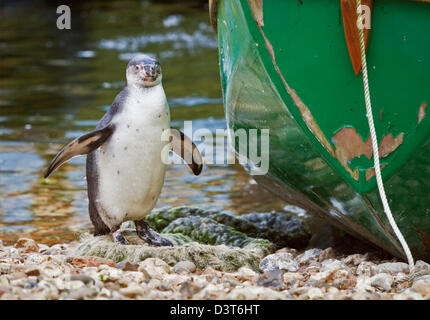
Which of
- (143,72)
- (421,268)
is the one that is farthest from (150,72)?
(421,268)

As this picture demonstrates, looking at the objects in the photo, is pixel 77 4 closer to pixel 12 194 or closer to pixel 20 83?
pixel 20 83

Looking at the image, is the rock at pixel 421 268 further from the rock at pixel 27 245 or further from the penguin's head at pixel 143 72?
the rock at pixel 27 245

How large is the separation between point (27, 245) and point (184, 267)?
41.0 inches

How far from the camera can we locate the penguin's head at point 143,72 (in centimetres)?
313

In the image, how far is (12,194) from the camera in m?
4.95

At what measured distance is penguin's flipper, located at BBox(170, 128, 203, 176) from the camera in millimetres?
3359

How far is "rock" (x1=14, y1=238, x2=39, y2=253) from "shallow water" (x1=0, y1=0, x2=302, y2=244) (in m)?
0.32

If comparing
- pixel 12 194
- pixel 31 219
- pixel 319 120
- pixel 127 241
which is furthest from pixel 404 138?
pixel 12 194

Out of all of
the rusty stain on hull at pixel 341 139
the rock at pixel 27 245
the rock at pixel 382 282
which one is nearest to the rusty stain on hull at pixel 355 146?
the rusty stain on hull at pixel 341 139

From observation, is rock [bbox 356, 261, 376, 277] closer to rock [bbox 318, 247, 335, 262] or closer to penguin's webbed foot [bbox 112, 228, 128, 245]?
rock [bbox 318, 247, 335, 262]

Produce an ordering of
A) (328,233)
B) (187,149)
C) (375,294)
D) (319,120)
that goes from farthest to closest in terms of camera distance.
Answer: (328,233), (187,149), (319,120), (375,294)

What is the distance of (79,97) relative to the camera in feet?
26.1

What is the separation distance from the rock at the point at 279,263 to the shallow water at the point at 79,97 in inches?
45.2
